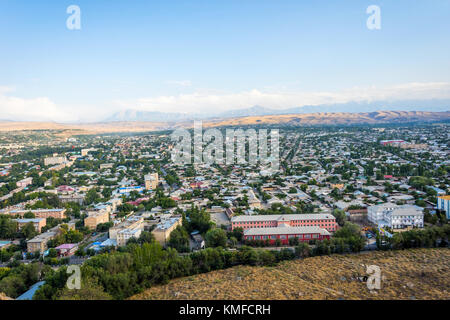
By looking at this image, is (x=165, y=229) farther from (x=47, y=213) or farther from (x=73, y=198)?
(x=73, y=198)

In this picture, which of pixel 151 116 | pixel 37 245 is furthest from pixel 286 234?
pixel 151 116

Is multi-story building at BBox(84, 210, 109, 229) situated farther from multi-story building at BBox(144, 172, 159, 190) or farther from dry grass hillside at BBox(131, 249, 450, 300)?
dry grass hillside at BBox(131, 249, 450, 300)

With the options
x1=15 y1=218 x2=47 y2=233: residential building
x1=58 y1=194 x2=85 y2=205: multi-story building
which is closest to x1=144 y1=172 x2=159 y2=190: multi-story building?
x1=58 y1=194 x2=85 y2=205: multi-story building

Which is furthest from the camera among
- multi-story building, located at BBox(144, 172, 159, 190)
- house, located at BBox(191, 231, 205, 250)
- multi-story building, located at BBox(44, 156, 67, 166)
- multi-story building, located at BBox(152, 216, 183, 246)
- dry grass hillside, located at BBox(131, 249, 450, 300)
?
multi-story building, located at BBox(44, 156, 67, 166)

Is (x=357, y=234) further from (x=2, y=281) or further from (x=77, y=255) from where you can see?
(x=2, y=281)
